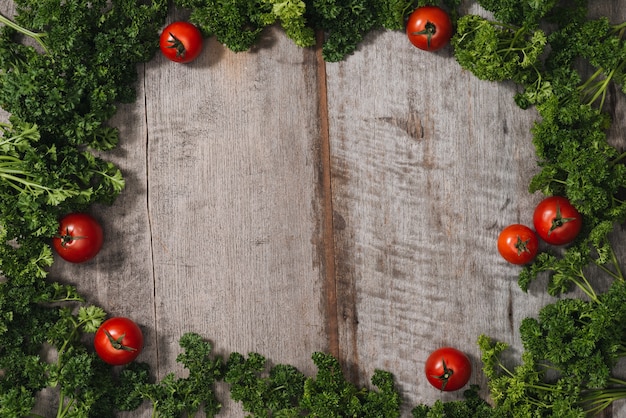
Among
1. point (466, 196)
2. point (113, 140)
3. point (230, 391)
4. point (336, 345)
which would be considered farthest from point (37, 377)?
Answer: point (466, 196)

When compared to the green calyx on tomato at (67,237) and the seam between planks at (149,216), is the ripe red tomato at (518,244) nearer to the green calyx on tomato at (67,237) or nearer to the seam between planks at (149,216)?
the seam between planks at (149,216)

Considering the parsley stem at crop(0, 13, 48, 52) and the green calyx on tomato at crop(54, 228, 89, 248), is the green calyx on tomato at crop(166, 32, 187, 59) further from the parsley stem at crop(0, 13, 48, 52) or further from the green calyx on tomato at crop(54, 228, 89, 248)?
the green calyx on tomato at crop(54, 228, 89, 248)

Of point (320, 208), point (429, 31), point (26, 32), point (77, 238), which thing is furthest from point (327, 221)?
point (26, 32)

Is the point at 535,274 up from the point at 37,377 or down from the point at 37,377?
up

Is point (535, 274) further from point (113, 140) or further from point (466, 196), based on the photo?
point (113, 140)

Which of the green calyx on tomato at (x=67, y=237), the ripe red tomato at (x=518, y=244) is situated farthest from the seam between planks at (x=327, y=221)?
the green calyx on tomato at (x=67, y=237)

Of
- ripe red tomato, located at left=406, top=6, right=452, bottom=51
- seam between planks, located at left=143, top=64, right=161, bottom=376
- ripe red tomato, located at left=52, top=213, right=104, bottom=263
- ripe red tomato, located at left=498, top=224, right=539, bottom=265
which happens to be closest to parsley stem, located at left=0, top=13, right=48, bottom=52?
seam between planks, located at left=143, top=64, right=161, bottom=376
